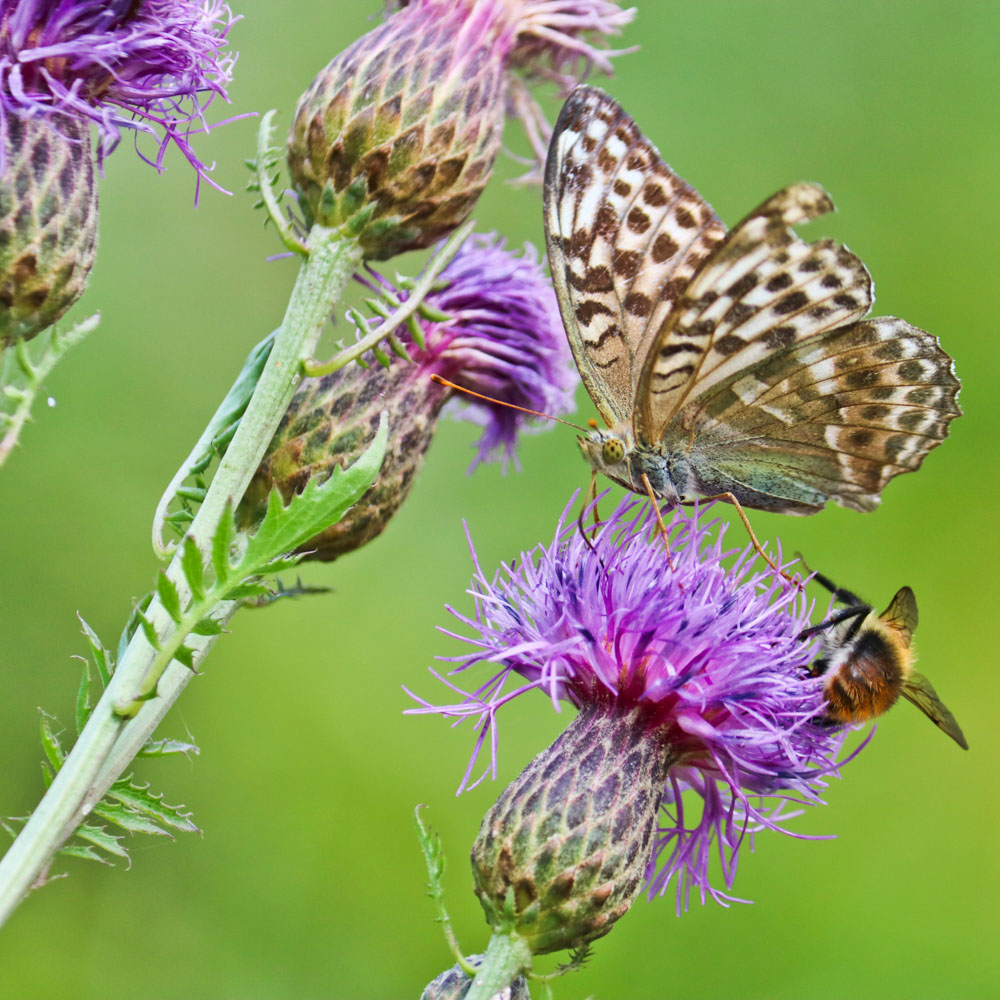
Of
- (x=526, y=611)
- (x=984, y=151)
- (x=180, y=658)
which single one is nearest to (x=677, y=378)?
(x=526, y=611)

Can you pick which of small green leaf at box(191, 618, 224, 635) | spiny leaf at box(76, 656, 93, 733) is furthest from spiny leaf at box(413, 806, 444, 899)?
spiny leaf at box(76, 656, 93, 733)

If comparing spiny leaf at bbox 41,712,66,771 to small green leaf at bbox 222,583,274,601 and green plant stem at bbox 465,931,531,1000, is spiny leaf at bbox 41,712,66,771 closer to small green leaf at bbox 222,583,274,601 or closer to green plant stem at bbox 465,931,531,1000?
small green leaf at bbox 222,583,274,601

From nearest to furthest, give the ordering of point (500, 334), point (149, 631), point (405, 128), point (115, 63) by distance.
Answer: point (149, 631) < point (115, 63) < point (405, 128) < point (500, 334)

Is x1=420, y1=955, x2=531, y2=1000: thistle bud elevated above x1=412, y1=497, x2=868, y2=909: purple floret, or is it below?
below

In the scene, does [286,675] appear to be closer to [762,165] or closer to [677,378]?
[677,378]

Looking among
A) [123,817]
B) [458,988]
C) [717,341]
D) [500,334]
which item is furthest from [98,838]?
[717,341]

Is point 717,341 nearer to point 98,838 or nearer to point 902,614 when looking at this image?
point 902,614
